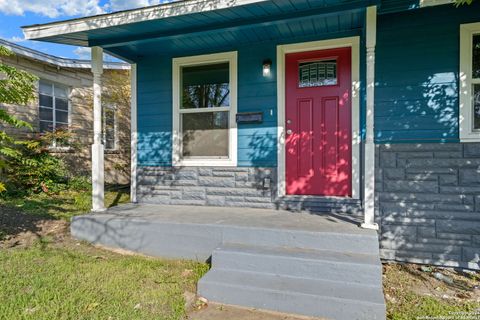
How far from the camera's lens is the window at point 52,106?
281 inches

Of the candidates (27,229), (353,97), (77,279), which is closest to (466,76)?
(353,97)

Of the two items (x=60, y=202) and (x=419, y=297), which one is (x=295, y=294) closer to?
(x=419, y=297)

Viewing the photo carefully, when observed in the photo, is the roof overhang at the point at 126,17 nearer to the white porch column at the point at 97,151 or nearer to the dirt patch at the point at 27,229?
the white porch column at the point at 97,151

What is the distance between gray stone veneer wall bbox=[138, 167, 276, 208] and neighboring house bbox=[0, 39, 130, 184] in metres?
3.71

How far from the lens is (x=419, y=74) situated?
3.54 metres

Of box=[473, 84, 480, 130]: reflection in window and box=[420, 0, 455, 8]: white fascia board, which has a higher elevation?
box=[420, 0, 455, 8]: white fascia board

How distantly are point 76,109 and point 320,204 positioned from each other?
6.72 metres

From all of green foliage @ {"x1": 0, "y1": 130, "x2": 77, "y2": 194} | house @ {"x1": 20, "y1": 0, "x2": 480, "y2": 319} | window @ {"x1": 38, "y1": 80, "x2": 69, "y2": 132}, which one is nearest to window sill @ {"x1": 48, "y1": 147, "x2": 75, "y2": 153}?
green foliage @ {"x1": 0, "y1": 130, "x2": 77, "y2": 194}

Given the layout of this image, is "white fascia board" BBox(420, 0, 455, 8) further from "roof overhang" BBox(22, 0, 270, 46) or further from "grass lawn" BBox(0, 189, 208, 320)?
"grass lawn" BBox(0, 189, 208, 320)

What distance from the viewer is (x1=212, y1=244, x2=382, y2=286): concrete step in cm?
250

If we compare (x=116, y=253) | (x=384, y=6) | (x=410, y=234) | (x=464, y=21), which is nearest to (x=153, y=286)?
(x=116, y=253)

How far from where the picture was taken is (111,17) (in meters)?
3.60

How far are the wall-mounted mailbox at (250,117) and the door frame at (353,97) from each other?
10.1 inches

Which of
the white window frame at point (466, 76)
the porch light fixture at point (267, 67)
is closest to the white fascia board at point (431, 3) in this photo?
the white window frame at point (466, 76)
